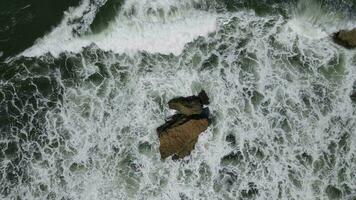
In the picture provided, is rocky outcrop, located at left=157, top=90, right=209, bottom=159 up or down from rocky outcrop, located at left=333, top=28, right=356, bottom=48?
down

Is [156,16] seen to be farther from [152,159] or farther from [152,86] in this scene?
[152,159]

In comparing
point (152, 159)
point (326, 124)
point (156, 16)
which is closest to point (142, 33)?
point (156, 16)

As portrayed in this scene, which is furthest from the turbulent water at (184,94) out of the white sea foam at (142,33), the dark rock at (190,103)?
the dark rock at (190,103)

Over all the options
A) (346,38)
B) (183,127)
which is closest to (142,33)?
(183,127)

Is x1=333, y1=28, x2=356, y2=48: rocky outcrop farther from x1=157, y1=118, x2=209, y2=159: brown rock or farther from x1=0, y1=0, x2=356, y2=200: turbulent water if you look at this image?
x1=157, y1=118, x2=209, y2=159: brown rock

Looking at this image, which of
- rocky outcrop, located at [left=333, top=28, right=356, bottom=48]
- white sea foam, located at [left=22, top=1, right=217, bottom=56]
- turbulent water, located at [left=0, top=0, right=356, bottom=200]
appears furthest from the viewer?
rocky outcrop, located at [left=333, top=28, right=356, bottom=48]

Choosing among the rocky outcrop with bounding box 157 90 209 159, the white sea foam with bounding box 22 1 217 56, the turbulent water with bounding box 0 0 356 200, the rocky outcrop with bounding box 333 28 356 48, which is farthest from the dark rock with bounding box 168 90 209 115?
the rocky outcrop with bounding box 333 28 356 48

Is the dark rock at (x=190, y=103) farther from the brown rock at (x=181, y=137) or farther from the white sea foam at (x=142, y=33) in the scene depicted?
the white sea foam at (x=142, y=33)

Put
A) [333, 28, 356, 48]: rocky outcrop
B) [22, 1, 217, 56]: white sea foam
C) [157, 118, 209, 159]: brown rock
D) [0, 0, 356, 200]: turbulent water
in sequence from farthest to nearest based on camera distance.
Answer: [333, 28, 356, 48]: rocky outcrop < [22, 1, 217, 56]: white sea foam < [0, 0, 356, 200]: turbulent water < [157, 118, 209, 159]: brown rock
